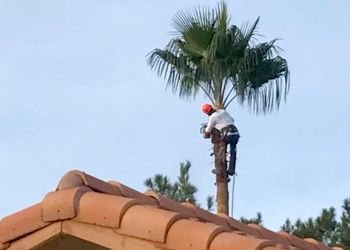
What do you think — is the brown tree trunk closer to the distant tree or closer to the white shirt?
the white shirt

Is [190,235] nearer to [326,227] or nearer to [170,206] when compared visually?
[170,206]

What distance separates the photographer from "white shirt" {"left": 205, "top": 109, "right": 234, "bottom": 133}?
1440cm

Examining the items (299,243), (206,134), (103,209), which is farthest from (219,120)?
(103,209)

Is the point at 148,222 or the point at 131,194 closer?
the point at 148,222

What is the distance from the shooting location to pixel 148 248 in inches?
209

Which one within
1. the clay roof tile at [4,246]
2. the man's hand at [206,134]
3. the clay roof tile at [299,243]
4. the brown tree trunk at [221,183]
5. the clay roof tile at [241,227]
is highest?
the man's hand at [206,134]

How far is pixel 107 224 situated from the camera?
5.46 metres

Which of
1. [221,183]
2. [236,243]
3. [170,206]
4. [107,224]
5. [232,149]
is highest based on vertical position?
[232,149]

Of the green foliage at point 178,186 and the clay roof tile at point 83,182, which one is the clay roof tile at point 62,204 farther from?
the green foliage at point 178,186

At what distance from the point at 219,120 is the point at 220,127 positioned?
0.39 feet

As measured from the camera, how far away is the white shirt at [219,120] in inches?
567

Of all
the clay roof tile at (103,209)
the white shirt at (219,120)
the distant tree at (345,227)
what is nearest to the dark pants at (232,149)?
the white shirt at (219,120)

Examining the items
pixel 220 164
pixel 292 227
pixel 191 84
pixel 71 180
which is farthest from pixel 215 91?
pixel 71 180

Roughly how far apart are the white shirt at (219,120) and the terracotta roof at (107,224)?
27.6 ft
